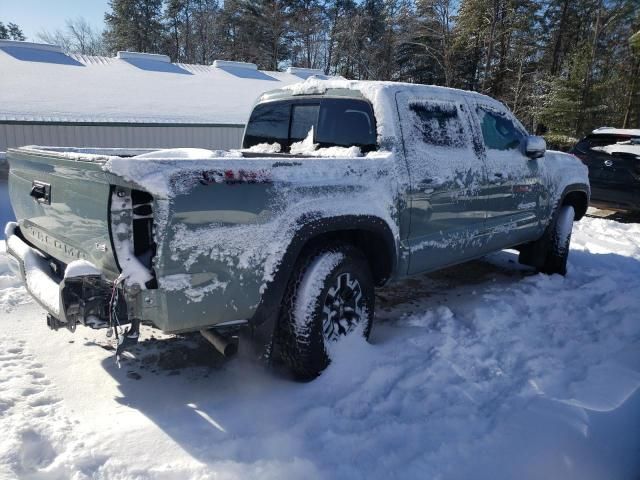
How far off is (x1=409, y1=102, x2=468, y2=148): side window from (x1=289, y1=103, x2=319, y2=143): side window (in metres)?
0.81

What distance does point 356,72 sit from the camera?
38.9m

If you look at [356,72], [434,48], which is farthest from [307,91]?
[356,72]

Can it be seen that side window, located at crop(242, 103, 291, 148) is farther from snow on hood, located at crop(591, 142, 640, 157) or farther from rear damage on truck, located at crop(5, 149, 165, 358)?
snow on hood, located at crop(591, 142, 640, 157)

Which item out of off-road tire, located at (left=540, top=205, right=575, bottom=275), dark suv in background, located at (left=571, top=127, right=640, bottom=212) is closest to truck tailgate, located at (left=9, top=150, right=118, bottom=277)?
off-road tire, located at (left=540, top=205, right=575, bottom=275)

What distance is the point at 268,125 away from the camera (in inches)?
186

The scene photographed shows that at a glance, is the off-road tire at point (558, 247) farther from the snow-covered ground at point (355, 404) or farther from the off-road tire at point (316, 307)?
the off-road tire at point (316, 307)

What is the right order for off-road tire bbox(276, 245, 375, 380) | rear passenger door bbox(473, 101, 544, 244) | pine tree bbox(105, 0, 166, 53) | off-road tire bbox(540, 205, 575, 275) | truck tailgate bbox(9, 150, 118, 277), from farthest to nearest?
pine tree bbox(105, 0, 166, 53) → off-road tire bbox(540, 205, 575, 275) → rear passenger door bbox(473, 101, 544, 244) → off-road tire bbox(276, 245, 375, 380) → truck tailgate bbox(9, 150, 118, 277)

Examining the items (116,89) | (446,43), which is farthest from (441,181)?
(446,43)

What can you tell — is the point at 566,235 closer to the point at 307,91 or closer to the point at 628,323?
the point at 628,323

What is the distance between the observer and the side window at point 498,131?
4.45 m

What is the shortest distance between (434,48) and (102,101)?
26.2 meters

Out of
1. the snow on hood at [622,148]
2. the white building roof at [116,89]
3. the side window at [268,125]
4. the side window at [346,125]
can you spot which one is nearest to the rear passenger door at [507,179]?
the side window at [346,125]

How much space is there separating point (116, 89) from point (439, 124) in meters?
13.9

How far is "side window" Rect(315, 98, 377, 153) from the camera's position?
12.1ft
